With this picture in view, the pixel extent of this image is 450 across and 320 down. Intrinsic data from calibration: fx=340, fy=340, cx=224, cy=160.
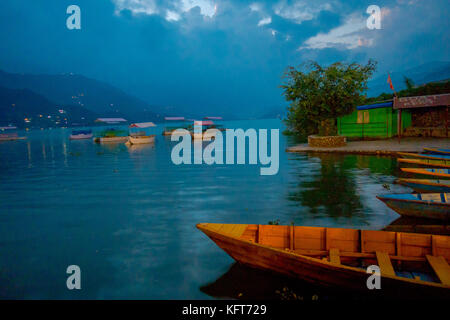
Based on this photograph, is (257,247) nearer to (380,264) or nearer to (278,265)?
(278,265)

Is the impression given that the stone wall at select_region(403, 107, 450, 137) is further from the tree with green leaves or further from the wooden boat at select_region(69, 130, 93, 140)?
the wooden boat at select_region(69, 130, 93, 140)

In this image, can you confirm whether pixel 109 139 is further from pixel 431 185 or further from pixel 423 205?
pixel 423 205

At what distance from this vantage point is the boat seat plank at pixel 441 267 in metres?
5.51

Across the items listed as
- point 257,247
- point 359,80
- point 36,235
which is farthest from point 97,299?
point 359,80

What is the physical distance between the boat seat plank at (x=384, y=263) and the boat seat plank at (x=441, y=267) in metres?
0.69

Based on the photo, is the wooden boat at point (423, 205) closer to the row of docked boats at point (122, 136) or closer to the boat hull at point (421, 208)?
the boat hull at point (421, 208)

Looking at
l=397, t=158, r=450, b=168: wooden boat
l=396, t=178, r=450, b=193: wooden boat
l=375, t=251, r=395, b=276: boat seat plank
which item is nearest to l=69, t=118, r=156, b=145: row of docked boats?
l=397, t=158, r=450, b=168: wooden boat

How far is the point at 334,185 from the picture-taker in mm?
14961

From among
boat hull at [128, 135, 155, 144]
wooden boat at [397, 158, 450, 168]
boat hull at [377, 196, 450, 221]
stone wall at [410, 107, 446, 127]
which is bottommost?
boat hull at [377, 196, 450, 221]

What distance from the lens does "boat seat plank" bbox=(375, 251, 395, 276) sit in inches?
228

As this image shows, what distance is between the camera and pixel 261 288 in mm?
6598

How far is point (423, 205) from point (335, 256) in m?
4.10

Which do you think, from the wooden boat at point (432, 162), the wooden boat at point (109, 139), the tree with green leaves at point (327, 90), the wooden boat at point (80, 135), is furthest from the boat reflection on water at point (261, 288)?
the wooden boat at point (80, 135)

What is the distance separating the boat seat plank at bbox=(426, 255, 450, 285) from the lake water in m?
2.26
